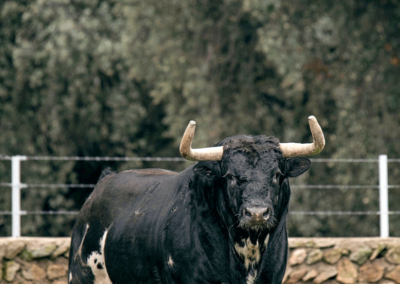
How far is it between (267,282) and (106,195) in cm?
152

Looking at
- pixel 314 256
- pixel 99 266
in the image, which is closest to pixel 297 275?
pixel 314 256

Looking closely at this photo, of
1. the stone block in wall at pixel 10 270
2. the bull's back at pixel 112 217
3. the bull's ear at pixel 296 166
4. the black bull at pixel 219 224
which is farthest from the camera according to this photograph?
the stone block in wall at pixel 10 270

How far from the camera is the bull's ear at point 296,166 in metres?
4.69

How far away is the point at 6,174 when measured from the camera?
52.3 feet

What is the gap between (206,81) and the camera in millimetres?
14031

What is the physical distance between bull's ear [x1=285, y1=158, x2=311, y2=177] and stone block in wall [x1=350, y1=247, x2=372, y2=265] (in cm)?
339

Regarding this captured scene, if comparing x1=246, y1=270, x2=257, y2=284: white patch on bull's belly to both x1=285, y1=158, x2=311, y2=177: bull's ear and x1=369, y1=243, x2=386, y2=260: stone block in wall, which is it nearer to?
x1=285, y1=158, x2=311, y2=177: bull's ear

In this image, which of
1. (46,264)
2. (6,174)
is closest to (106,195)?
(46,264)

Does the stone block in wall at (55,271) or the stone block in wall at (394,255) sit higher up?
the stone block in wall at (394,255)

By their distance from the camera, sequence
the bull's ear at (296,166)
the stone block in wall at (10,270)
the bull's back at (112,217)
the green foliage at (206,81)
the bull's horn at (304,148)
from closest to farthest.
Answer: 1. the bull's horn at (304,148)
2. the bull's ear at (296,166)
3. the bull's back at (112,217)
4. the stone block in wall at (10,270)
5. the green foliage at (206,81)

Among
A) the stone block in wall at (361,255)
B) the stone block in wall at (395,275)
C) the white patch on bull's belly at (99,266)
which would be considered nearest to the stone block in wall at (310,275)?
the stone block in wall at (361,255)

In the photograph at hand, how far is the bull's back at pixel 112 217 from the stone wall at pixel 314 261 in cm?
227

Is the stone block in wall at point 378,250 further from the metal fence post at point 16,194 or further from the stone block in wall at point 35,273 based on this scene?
the metal fence post at point 16,194

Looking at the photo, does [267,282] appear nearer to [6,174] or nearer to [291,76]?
[291,76]
